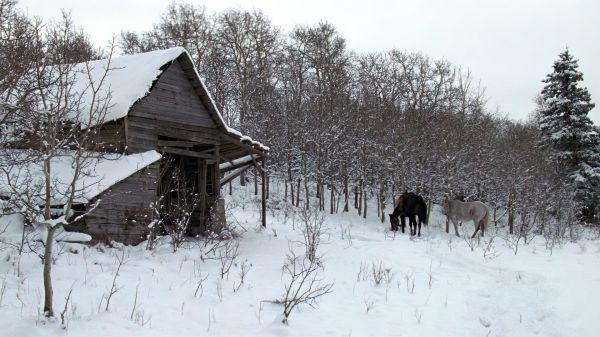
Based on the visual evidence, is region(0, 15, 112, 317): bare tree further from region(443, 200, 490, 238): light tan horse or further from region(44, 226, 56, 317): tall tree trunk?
region(443, 200, 490, 238): light tan horse

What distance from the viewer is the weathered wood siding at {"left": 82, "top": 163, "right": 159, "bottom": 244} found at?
1169 centimetres

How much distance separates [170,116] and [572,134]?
2457cm

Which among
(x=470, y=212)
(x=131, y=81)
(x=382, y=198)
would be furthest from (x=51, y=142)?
(x=382, y=198)

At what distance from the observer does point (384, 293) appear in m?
9.11

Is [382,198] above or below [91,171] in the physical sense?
below

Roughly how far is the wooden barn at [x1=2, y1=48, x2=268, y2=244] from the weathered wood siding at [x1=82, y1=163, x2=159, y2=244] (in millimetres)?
19

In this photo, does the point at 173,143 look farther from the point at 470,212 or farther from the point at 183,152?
the point at 470,212

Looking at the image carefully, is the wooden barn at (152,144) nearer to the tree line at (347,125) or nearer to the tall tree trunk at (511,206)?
the tree line at (347,125)

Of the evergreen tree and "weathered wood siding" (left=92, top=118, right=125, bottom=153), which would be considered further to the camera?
the evergreen tree

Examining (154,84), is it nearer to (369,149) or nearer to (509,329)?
(509,329)

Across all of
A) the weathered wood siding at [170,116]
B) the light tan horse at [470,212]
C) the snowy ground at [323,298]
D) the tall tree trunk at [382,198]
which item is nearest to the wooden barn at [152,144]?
the weathered wood siding at [170,116]

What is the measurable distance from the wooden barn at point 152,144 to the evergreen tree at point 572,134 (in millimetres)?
20752

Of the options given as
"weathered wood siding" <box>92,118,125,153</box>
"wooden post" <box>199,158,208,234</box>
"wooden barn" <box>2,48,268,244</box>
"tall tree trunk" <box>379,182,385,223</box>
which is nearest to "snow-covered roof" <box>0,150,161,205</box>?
"wooden barn" <box>2,48,268,244</box>

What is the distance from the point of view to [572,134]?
94.7 ft
